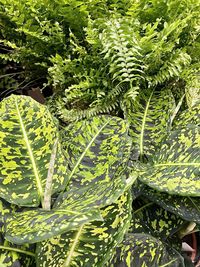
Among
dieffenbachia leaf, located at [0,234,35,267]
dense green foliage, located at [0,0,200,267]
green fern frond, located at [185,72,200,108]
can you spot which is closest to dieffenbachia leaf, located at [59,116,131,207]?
dense green foliage, located at [0,0,200,267]

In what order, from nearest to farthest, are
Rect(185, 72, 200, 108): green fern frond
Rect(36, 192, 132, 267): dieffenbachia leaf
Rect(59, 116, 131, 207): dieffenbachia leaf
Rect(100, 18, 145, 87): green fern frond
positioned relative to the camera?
1. Rect(36, 192, 132, 267): dieffenbachia leaf
2. Rect(59, 116, 131, 207): dieffenbachia leaf
3. Rect(100, 18, 145, 87): green fern frond
4. Rect(185, 72, 200, 108): green fern frond

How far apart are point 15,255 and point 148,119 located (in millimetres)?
496

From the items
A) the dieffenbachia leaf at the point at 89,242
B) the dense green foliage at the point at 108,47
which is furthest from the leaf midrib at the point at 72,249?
the dense green foliage at the point at 108,47

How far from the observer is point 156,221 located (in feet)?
3.17

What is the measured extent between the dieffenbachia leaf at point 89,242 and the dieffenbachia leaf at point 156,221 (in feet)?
0.59

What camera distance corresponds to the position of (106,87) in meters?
1.08

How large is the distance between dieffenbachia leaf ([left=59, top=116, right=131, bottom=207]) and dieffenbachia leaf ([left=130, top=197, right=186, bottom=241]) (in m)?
0.15

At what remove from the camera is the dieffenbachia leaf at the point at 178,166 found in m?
0.80

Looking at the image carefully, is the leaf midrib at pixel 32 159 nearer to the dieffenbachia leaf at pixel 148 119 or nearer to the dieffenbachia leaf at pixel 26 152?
the dieffenbachia leaf at pixel 26 152

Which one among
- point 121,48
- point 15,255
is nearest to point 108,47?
point 121,48

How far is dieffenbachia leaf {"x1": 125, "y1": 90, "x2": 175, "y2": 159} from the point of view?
1006mm

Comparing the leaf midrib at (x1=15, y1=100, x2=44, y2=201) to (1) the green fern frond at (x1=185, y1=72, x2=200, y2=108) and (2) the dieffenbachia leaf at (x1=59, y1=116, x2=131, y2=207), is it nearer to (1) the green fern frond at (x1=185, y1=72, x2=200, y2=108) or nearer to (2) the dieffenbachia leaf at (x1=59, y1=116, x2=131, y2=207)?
(2) the dieffenbachia leaf at (x1=59, y1=116, x2=131, y2=207)

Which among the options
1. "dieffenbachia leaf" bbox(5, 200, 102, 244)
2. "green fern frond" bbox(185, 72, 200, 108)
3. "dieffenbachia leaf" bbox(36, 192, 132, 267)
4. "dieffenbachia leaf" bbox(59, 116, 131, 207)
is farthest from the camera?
"green fern frond" bbox(185, 72, 200, 108)

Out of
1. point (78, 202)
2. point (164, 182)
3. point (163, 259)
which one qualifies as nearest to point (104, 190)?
point (78, 202)
